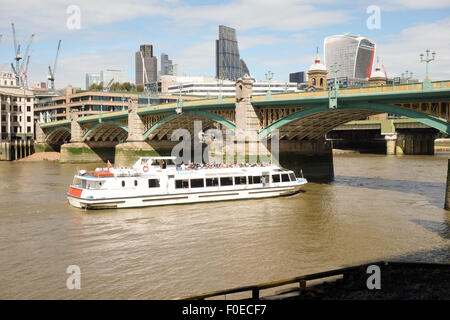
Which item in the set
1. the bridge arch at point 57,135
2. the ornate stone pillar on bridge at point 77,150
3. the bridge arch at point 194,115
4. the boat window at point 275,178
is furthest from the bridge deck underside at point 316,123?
the bridge arch at point 57,135

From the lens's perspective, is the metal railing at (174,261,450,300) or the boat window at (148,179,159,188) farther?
the boat window at (148,179,159,188)

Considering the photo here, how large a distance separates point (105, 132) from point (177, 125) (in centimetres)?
2607

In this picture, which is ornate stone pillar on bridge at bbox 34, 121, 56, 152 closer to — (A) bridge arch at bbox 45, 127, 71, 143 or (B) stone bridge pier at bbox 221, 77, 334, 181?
(A) bridge arch at bbox 45, 127, 71, 143

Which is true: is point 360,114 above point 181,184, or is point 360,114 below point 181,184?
above

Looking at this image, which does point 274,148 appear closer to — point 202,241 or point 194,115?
point 194,115

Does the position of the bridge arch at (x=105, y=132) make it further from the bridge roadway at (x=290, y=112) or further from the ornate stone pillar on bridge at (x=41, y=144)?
the ornate stone pillar on bridge at (x=41, y=144)

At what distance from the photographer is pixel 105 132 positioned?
8769cm

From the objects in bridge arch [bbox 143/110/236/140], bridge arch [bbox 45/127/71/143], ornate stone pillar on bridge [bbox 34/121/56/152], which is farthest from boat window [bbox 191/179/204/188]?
ornate stone pillar on bridge [bbox 34/121/56/152]

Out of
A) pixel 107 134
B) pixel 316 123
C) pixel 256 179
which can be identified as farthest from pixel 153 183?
pixel 107 134

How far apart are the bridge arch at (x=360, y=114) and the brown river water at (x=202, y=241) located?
19.5 ft

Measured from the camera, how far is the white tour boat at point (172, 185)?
101 feet

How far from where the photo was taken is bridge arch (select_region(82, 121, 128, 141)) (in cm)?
8049

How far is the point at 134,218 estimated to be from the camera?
93.6 ft
